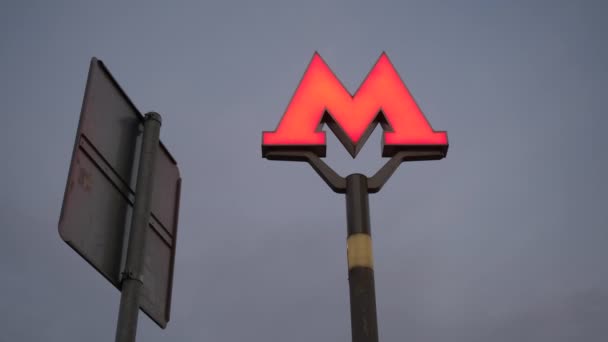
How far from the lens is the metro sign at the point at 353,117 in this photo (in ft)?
23.2

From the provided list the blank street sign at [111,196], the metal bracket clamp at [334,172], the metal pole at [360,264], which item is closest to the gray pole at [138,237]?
the blank street sign at [111,196]

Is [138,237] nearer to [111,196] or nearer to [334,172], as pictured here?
[111,196]

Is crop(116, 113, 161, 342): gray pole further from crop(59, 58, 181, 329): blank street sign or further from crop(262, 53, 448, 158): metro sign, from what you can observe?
crop(262, 53, 448, 158): metro sign

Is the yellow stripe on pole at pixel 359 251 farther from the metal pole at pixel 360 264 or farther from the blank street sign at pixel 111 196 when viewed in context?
the blank street sign at pixel 111 196

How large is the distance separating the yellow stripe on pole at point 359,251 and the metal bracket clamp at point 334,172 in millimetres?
618

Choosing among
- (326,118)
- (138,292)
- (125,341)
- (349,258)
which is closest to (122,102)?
(138,292)

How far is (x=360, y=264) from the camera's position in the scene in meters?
6.00

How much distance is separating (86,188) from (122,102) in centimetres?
94

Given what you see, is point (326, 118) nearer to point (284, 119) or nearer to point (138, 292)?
point (284, 119)

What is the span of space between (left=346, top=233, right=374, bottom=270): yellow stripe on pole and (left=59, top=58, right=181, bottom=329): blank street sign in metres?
1.73

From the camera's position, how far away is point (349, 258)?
6.09m

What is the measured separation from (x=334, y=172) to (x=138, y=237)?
3052mm

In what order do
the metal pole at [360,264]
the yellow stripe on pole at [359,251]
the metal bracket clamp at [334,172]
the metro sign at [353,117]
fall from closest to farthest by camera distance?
the metal pole at [360,264], the yellow stripe on pole at [359,251], the metal bracket clamp at [334,172], the metro sign at [353,117]

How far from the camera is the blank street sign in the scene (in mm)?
3842
